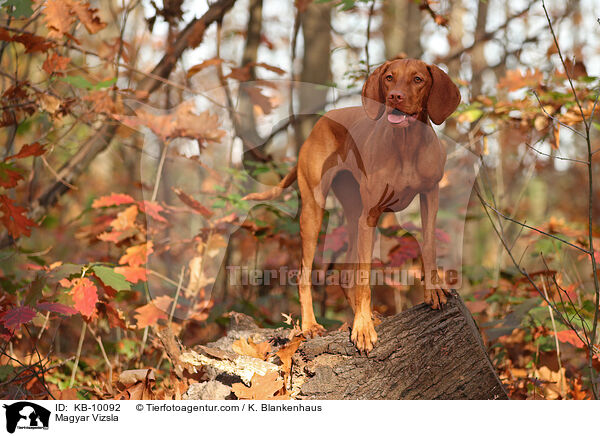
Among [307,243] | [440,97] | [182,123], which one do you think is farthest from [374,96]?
[182,123]

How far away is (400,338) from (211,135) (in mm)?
1846

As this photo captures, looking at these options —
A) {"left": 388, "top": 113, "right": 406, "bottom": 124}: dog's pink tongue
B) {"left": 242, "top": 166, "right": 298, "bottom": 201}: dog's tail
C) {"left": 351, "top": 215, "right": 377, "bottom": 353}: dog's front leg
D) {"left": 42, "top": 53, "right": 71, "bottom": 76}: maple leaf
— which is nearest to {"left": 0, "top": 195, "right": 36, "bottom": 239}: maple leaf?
{"left": 42, "top": 53, "right": 71, "bottom": 76}: maple leaf

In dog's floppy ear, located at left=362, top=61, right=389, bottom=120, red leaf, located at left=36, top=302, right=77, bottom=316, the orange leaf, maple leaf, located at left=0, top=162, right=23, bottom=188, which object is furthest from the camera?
maple leaf, located at left=0, top=162, right=23, bottom=188

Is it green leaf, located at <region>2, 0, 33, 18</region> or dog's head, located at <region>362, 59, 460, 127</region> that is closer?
dog's head, located at <region>362, 59, 460, 127</region>

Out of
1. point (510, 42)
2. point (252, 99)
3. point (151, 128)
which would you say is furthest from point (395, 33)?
point (151, 128)

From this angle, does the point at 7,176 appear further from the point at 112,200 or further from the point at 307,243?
the point at 307,243

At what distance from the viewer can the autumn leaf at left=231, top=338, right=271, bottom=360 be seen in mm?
2525

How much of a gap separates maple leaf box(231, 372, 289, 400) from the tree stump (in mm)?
128

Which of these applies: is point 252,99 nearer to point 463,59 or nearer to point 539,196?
point 463,59

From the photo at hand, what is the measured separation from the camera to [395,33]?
22.2ft

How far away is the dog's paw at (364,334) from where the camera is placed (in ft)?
7.65
